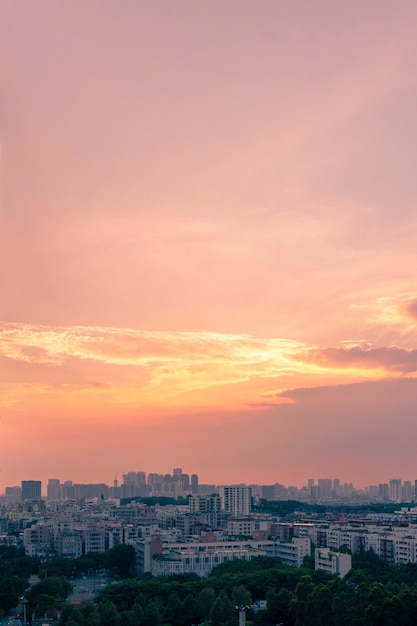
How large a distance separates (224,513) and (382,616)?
70.7ft

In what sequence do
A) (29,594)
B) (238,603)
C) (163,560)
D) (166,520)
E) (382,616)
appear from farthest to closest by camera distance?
(166,520), (163,560), (29,594), (238,603), (382,616)

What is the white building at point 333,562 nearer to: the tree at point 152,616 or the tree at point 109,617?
the tree at point 152,616

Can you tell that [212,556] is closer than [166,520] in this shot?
Yes

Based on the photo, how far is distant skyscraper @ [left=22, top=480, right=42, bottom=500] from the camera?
55375 mm

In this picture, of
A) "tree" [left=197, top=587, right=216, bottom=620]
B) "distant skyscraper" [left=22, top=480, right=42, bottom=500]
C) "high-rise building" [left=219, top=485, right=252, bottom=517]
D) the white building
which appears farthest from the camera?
"distant skyscraper" [left=22, top=480, right=42, bottom=500]

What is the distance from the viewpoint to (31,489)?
182 ft

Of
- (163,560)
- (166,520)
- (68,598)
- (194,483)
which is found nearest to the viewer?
(68,598)

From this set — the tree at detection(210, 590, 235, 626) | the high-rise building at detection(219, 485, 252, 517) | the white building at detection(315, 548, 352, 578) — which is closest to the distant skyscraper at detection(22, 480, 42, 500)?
the high-rise building at detection(219, 485, 252, 517)

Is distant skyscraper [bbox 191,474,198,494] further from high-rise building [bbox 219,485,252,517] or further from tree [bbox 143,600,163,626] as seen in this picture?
tree [bbox 143,600,163,626]

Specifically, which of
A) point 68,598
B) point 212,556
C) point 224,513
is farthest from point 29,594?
point 224,513

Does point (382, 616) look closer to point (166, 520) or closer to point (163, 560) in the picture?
point (163, 560)

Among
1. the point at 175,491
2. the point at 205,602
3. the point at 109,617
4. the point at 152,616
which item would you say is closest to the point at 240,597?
the point at 205,602

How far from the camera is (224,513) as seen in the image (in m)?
28.6

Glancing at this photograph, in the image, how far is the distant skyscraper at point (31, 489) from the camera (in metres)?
55.4
